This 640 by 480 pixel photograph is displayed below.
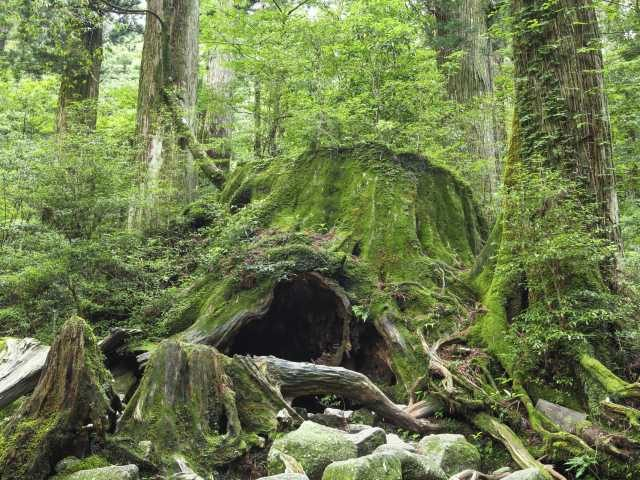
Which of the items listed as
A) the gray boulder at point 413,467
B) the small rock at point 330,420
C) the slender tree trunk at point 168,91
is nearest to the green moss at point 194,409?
the small rock at point 330,420

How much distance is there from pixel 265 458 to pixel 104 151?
17.0 ft

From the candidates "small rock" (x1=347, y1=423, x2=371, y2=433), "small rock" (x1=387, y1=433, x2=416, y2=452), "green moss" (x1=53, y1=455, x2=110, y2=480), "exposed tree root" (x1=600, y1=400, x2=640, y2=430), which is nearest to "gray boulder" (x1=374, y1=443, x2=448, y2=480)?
"small rock" (x1=387, y1=433, x2=416, y2=452)

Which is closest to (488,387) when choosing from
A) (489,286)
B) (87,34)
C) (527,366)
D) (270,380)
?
(527,366)

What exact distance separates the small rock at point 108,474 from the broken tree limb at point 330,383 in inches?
74.2

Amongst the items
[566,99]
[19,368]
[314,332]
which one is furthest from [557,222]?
[19,368]

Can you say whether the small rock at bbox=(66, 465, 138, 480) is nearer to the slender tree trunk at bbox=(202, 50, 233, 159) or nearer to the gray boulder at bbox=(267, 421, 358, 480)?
the gray boulder at bbox=(267, 421, 358, 480)

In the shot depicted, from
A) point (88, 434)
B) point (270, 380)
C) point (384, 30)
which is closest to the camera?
point (88, 434)

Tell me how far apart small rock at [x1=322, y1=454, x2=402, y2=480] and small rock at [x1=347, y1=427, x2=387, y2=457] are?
646 mm

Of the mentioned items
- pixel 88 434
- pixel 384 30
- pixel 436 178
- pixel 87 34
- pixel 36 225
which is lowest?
pixel 88 434

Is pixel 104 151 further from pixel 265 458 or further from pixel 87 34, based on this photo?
pixel 87 34

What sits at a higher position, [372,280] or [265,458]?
[372,280]

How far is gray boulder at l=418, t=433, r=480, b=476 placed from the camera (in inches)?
171

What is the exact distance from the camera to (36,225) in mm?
7531

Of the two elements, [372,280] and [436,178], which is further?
[436,178]
